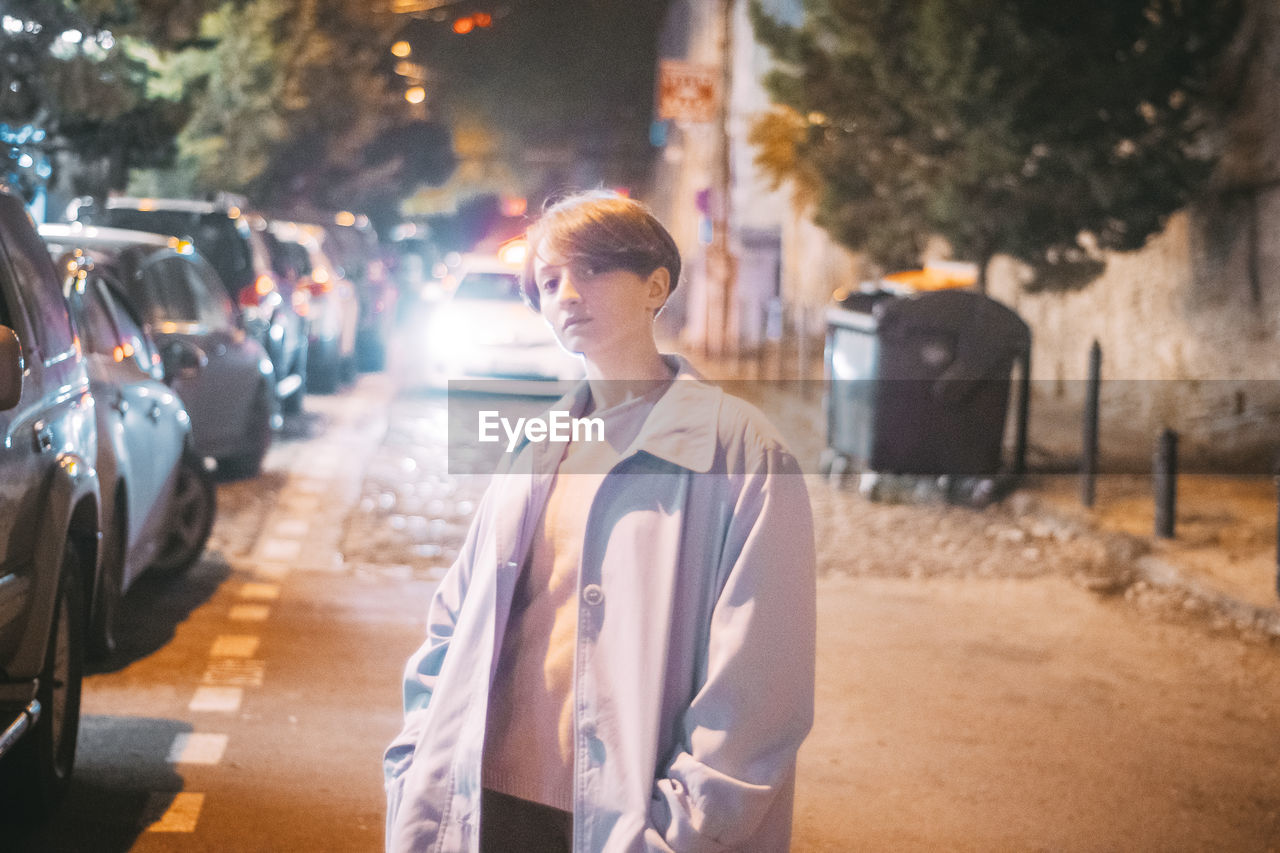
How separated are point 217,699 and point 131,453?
120cm

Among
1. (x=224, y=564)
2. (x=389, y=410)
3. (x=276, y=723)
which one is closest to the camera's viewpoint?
(x=276, y=723)

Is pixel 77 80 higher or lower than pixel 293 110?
lower

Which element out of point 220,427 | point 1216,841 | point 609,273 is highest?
point 609,273

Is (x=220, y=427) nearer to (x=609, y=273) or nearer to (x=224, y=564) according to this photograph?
(x=224, y=564)

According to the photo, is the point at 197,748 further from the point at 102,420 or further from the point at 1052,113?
the point at 1052,113

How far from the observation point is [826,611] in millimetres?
8461

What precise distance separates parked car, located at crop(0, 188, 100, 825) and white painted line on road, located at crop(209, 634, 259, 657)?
153cm

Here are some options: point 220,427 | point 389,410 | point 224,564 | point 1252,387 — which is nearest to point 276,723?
point 224,564

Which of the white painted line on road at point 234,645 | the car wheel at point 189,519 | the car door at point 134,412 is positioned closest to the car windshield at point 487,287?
the car wheel at point 189,519

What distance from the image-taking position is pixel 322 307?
17.6m

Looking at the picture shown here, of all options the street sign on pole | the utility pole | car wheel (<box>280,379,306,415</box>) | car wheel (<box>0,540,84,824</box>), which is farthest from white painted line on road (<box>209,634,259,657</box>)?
the street sign on pole

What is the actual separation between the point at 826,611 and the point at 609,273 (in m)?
6.16

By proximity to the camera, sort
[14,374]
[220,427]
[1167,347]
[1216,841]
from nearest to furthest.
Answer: [14,374] → [1216,841] → [220,427] → [1167,347]

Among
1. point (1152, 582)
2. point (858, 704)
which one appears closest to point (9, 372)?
point (858, 704)
